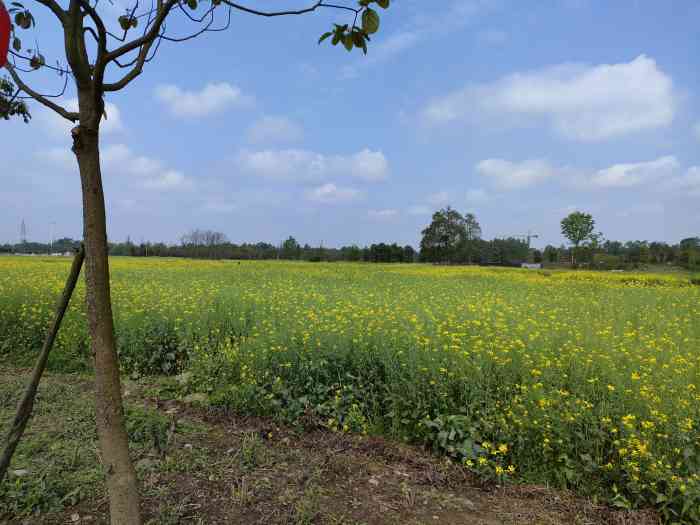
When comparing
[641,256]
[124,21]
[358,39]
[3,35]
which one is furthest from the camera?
[641,256]

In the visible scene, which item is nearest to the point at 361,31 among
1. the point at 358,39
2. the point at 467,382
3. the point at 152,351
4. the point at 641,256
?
the point at 358,39

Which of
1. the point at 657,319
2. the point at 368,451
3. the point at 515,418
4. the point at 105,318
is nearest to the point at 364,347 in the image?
the point at 368,451

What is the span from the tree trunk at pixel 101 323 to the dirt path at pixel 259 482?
0.57m

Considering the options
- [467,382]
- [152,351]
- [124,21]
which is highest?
[124,21]

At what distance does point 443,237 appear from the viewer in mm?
76875

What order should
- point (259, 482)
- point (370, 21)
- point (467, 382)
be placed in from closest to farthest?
1. point (370, 21)
2. point (259, 482)
3. point (467, 382)

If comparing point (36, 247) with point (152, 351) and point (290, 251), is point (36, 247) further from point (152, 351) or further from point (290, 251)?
point (152, 351)

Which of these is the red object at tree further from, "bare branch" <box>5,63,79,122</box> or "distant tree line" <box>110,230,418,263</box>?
"distant tree line" <box>110,230,418,263</box>

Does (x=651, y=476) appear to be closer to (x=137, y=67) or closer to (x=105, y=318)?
(x=105, y=318)

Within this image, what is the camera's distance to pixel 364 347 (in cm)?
451

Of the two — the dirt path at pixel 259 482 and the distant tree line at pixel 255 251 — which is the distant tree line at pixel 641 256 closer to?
the distant tree line at pixel 255 251

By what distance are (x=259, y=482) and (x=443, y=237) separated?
252ft

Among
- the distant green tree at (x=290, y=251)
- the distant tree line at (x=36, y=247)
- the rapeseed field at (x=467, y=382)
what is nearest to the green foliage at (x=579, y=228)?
the distant green tree at (x=290, y=251)

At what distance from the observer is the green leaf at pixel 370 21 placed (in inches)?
64.2
